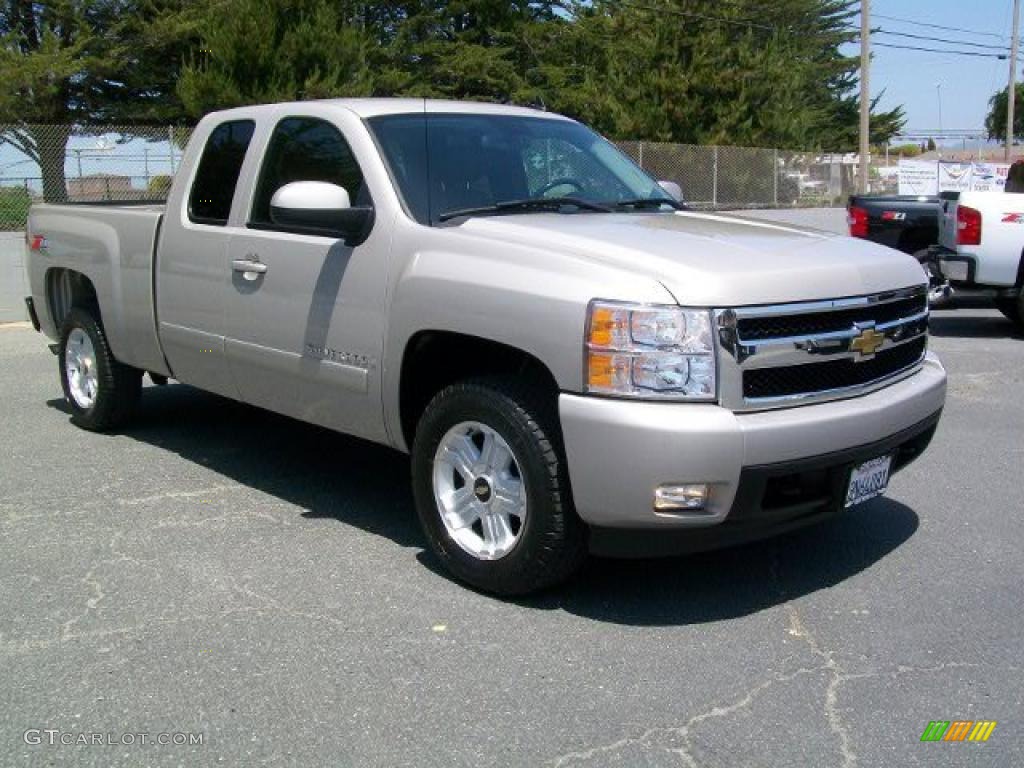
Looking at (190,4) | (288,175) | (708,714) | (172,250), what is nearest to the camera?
(708,714)

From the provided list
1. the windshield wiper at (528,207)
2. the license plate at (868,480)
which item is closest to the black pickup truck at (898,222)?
the windshield wiper at (528,207)

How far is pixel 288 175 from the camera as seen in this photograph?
552 cm

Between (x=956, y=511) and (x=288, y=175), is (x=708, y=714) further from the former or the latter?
(x=288, y=175)

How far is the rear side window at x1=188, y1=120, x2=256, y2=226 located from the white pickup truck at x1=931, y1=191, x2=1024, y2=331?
7909 mm

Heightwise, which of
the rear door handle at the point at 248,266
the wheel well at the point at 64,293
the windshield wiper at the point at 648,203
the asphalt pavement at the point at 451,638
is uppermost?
the windshield wiper at the point at 648,203

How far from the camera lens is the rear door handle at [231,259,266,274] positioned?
5.36 meters

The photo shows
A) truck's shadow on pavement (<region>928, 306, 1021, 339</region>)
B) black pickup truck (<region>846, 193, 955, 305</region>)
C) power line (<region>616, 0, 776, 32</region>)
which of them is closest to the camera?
truck's shadow on pavement (<region>928, 306, 1021, 339</region>)

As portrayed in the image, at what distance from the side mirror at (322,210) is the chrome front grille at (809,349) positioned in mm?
1711

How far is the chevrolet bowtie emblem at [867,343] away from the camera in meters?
4.27

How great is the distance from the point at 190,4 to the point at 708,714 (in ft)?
82.5

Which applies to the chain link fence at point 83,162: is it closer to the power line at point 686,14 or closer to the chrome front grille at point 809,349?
the chrome front grille at point 809,349

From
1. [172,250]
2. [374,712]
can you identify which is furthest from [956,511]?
[172,250]

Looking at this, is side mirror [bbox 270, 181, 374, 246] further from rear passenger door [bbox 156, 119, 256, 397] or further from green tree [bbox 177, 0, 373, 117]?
green tree [bbox 177, 0, 373, 117]

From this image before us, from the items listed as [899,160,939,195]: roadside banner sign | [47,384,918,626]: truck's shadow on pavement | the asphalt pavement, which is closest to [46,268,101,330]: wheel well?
[47,384,918,626]: truck's shadow on pavement
